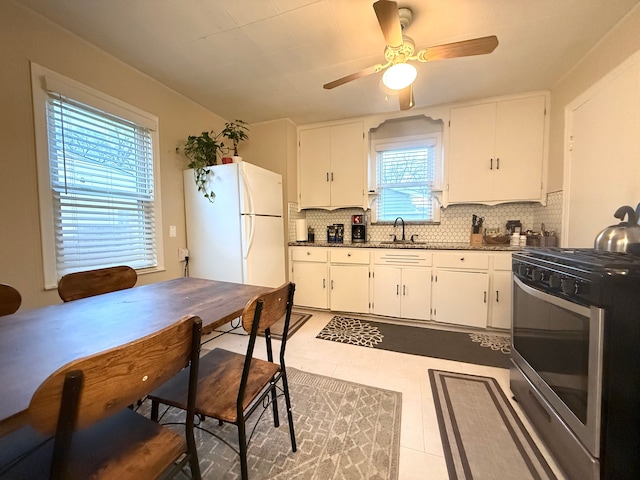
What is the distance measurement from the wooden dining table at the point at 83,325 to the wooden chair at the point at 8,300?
17cm

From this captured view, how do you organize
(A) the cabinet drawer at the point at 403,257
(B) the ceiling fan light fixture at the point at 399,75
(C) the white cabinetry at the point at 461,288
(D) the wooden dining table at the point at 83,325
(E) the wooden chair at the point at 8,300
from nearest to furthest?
1. (D) the wooden dining table at the point at 83,325
2. (E) the wooden chair at the point at 8,300
3. (B) the ceiling fan light fixture at the point at 399,75
4. (C) the white cabinetry at the point at 461,288
5. (A) the cabinet drawer at the point at 403,257

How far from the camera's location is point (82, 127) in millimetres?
1915

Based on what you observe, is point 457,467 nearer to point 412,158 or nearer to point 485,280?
point 485,280

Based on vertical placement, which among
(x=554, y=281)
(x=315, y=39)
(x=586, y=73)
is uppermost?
(x=315, y=39)

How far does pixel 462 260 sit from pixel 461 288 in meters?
0.30

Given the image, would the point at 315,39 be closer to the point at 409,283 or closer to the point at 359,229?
the point at 359,229

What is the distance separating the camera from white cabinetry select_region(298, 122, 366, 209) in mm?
3365

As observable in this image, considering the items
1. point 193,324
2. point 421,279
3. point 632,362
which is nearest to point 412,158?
point 421,279

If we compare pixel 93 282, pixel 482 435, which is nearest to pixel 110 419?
pixel 93 282

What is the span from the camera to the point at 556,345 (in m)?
1.25

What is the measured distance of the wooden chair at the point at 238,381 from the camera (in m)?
0.99

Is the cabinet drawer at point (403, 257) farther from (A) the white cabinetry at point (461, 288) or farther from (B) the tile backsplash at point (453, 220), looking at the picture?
(B) the tile backsplash at point (453, 220)

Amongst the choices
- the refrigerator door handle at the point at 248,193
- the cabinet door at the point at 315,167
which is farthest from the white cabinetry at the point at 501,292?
the refrigerator door handle at the point at 248,193

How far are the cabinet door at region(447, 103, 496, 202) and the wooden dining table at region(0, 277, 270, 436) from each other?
2648 millimetres
